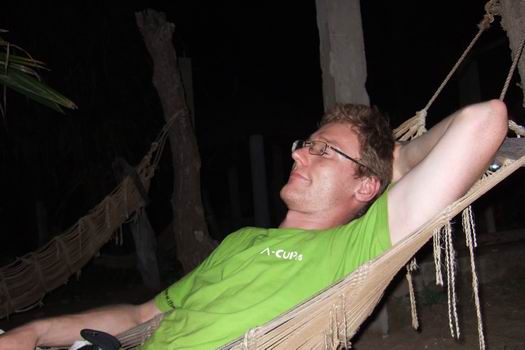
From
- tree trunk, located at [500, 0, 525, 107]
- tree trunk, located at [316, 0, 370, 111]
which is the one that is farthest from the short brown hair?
tree trunk, located at [316, 0, 370, 111]

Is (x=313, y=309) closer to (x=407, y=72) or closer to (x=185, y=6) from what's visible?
(x=185, y=6)

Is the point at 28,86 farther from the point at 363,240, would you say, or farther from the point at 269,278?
the point at 363,240

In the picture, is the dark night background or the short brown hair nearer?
the short brown hair

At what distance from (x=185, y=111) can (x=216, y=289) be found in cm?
195

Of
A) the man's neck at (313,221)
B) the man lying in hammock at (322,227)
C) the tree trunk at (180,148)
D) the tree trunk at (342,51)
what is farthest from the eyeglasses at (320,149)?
the tree trunk at (180,148)

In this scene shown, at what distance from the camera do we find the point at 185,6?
6324 millimetres

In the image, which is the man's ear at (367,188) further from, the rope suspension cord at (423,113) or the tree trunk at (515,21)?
Answer: the tree trunk at (515,21)

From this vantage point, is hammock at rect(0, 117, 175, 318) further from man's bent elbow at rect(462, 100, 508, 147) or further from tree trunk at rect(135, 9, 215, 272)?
man's bent elbow at rect(462, 100, 508, 147)

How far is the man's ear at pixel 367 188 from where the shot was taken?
1.33 m

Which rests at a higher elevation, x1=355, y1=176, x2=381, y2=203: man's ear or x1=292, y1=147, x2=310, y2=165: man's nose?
x1=292, y1=147, x2=310, y2=165: man's nose

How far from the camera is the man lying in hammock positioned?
3.28 ft

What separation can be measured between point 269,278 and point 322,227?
8.9 inches

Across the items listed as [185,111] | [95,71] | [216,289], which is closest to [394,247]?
[216,289]

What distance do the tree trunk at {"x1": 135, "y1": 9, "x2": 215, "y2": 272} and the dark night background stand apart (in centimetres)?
222
